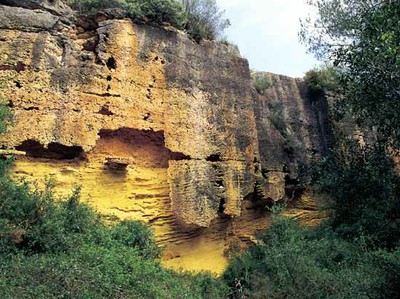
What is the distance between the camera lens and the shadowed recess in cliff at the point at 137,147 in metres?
10.3

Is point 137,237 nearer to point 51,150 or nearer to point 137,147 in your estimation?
point 137,147

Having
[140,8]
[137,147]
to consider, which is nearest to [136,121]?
[137,147]

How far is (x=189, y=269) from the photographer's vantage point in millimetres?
10820

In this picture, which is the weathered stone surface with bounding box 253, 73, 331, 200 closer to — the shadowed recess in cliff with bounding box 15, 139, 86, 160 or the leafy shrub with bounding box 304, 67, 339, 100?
the leafy shrub with bounding box 304, 67, 339, 100

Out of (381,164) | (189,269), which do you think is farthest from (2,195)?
(381,164)

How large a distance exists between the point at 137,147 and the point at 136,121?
686mm

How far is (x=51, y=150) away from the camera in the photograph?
966 cm

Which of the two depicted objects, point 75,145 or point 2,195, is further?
point 75,145

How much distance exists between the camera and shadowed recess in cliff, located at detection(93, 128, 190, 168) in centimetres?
1034

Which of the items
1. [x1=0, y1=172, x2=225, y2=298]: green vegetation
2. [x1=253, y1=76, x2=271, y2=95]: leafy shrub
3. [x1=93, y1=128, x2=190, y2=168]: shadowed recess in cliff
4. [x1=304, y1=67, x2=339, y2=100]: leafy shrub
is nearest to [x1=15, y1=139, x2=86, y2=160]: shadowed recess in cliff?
[x1=93, y1=128, x2=190, y2=168]: shadowed recess in cliff

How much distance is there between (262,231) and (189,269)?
299cm

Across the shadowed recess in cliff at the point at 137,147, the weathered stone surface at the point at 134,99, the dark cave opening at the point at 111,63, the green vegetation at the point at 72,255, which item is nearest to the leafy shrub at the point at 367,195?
the weathered stone surface at the point at 134,99

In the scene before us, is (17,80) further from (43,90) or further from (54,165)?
(54,165)

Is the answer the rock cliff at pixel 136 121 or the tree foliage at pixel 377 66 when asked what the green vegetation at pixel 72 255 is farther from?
the tree foliage at pixel 377 66
